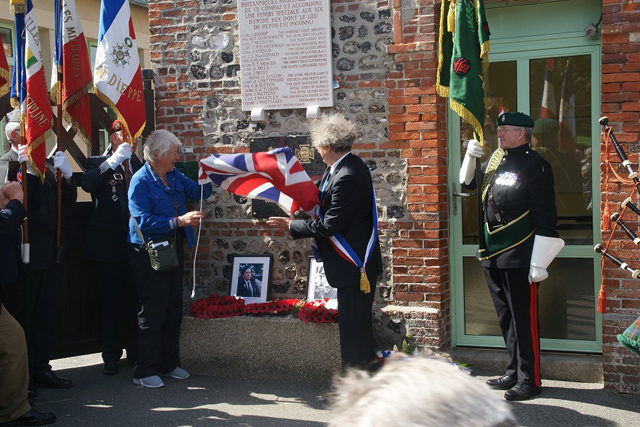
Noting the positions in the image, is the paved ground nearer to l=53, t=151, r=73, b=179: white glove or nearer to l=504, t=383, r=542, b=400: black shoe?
l=504, t=383, r=542, b=400: black shoe

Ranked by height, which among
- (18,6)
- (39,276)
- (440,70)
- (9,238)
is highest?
(18,6)

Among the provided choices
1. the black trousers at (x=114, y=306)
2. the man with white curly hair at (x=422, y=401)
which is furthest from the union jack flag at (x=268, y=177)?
the man with white curly hair at (x=422, y=401)

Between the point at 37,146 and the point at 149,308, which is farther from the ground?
the point at 37,146

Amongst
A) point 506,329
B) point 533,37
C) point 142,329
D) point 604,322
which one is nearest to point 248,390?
point 142,329

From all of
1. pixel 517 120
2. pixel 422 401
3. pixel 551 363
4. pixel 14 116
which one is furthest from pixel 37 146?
pixel 422 401

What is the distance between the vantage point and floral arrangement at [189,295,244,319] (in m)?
A: 6.09

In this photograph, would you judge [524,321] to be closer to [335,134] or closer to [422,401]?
[335,134]

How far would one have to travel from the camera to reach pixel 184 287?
682 cm

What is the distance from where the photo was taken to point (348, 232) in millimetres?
4934

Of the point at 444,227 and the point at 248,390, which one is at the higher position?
the point at 444,227

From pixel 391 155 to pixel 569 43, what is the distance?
5.52ft

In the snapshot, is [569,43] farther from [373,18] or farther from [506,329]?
[506,329]

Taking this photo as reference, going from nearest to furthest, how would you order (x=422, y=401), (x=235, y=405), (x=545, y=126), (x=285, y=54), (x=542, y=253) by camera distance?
1. (x=422, y=401)
2. (x=542, y=253)
3. (x=235, y=405)
4. (x=545, y=126)
5. (x=285, y=54)

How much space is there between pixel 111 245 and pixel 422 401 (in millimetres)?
5287
